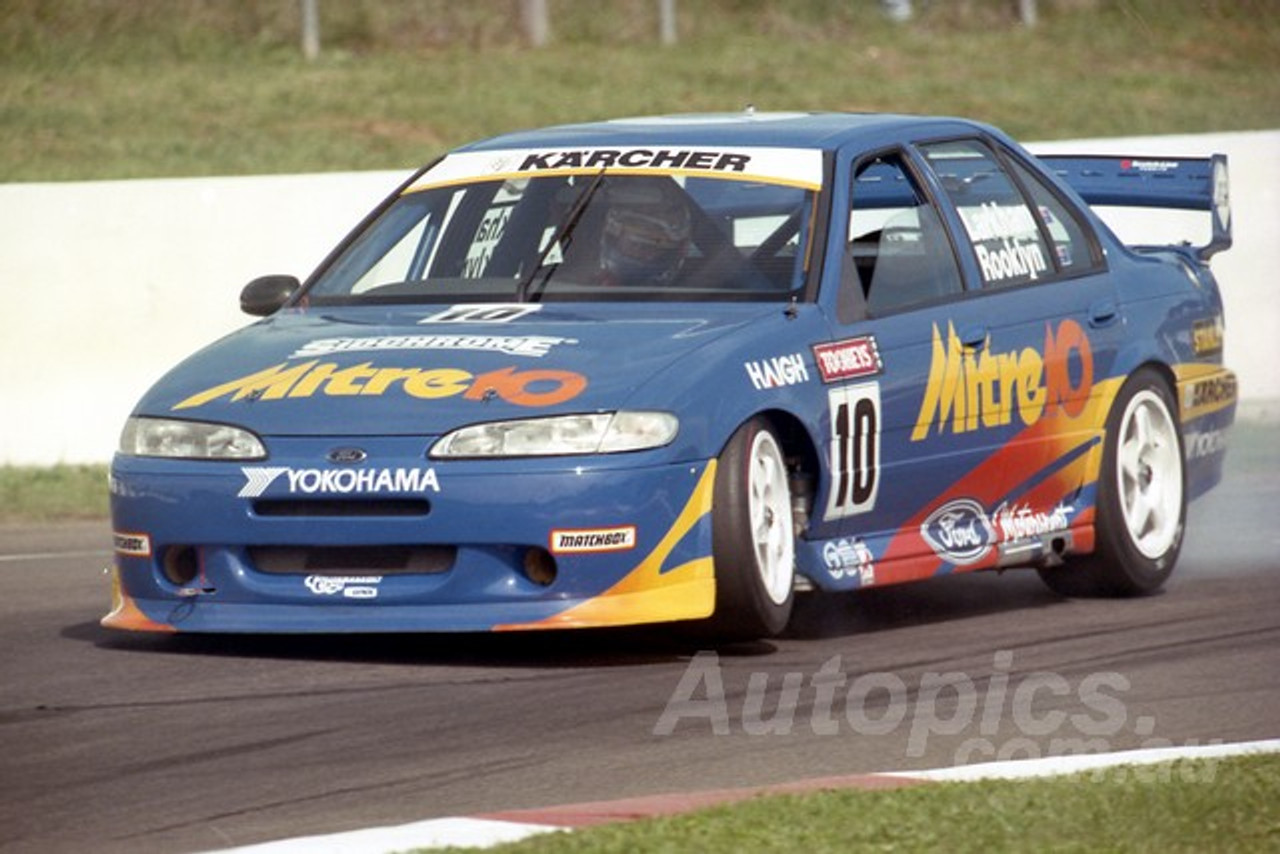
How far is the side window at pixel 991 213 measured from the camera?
8578 mm

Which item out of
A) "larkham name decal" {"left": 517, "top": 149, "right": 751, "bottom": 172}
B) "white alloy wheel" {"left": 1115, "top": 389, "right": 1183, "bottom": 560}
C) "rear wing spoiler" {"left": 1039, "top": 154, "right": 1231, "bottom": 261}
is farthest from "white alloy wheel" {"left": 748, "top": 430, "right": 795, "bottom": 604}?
"rear wing spoiler" {"left": 1039, "top": 154, "right": 1231, "bottom": 261}

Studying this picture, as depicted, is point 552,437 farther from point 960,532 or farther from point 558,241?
point 960,532

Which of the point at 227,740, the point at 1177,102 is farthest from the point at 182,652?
the point at 1177,102

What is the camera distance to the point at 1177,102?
75.9 ft

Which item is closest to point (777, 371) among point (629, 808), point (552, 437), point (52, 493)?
point (552, 437)

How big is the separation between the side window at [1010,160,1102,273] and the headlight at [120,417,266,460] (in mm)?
3006

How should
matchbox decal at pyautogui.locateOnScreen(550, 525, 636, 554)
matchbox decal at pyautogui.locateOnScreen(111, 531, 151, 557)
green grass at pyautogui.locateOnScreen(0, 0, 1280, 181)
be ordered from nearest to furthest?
matchbox decal at pyautogui.locateOnScreen(550, 525, 636, 554) → matchbox decal at pyautogui.locateOnScreen(111, 531, 151, 557) → green grass at pyautogui.locateOnScreen(0, 0, 1280, 181)

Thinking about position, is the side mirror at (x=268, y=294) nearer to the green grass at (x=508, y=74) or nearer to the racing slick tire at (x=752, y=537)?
the racing slick tire at (x=752, y=537)

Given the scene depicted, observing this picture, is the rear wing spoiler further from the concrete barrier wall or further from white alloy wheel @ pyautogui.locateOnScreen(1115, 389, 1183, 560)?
the concrete barrier wall

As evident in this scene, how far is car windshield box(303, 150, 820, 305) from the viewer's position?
794 cm

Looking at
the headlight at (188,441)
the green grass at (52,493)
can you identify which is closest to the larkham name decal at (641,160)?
the headlight at (188,441)

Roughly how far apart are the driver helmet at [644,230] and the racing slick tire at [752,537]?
0.80m

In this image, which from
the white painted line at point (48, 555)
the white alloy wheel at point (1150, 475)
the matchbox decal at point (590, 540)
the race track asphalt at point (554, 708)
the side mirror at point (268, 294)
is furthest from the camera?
the white painted line at point (48, 555)

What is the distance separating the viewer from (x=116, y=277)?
12.3 m
